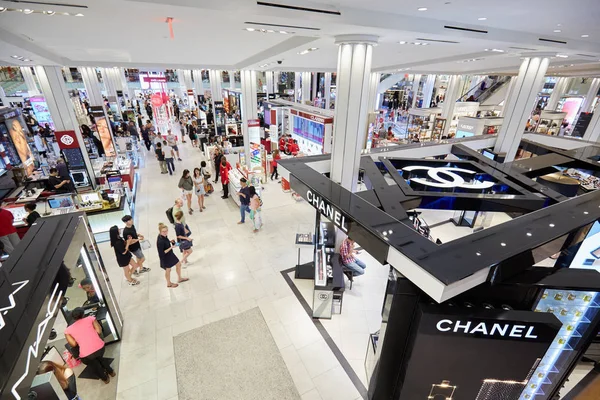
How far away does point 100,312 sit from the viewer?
421cm

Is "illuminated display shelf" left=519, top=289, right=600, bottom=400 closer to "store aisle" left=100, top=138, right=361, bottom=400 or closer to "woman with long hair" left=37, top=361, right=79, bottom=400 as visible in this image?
"store aisle" left=100, top=138, right=361, bottom=400

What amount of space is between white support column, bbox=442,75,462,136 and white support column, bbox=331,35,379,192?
51.1 ft

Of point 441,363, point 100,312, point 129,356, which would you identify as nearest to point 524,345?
point 441,363

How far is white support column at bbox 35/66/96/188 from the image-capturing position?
8.54 metres

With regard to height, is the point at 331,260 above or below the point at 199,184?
below

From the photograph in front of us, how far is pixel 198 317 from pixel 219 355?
924 millimetres

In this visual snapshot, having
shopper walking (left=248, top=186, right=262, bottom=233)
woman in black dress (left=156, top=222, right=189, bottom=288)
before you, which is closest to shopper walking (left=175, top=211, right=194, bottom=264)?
woman in black dress (left=156, top=222, right=189, bottom=288)

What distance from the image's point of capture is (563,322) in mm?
3037

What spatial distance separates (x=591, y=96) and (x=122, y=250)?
2776 centimetres

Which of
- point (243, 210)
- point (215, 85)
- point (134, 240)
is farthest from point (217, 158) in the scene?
point (215, 85)

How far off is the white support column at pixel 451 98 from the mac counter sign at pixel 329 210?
17.3 m

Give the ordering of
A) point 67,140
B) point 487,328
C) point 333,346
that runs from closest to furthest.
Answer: point 487,328 < point 333,346 < point 67,140

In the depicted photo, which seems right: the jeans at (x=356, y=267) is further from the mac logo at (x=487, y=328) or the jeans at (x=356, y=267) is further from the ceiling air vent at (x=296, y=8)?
the ceiling air vent at (x=296, y=8)

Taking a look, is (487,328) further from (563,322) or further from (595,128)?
(595,128)
